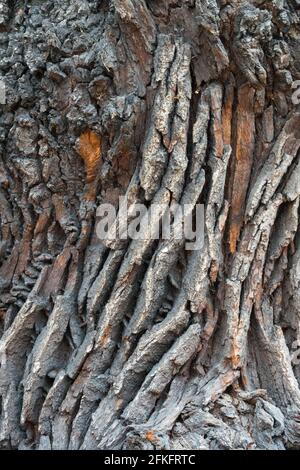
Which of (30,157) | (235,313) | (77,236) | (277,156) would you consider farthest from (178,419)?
(30,157)

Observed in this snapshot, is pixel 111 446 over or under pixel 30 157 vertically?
under

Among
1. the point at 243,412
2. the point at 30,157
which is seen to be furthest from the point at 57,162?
the point at 243,412

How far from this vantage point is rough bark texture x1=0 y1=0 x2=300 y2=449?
327 cm

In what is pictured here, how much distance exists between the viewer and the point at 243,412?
3.20 metres

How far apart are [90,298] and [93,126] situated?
3.86 feet

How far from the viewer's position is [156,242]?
343 centimetres

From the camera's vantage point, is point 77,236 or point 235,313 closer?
point 235,313

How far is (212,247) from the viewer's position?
11.1ft

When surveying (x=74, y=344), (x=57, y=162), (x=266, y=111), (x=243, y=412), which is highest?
(x=266, y=111)

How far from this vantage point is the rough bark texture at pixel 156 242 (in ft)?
10.7

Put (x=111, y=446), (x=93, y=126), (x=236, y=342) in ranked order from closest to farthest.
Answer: (x=111, y=446) → (x=236, y=342) → (x=93, y=126)

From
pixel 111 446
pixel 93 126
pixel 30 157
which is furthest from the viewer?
pixel 30 157

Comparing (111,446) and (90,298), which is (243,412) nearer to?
(111,446)

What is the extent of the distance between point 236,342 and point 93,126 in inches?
68.2
